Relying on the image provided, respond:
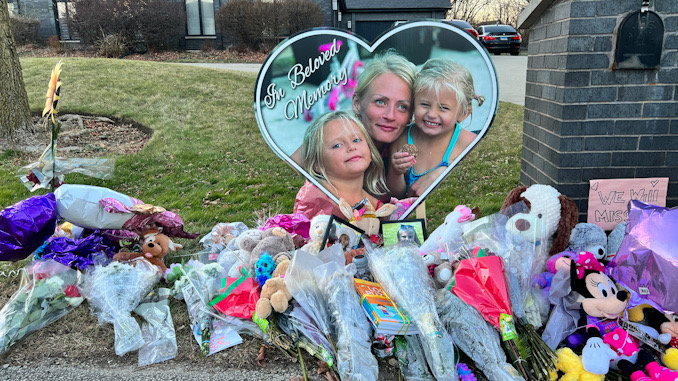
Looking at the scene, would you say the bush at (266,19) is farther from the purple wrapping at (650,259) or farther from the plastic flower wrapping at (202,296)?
the purple wrapping at (650,259)

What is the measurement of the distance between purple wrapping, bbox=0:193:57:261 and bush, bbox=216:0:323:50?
18.6 m

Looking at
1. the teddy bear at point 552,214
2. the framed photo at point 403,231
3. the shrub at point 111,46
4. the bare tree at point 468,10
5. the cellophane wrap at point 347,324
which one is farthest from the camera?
the bare tree at point 468,10

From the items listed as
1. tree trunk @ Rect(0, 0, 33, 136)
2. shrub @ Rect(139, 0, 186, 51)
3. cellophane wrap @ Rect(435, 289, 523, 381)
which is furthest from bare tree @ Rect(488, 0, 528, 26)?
cellophane wrap @ Rect(435, 289, 523, 381)

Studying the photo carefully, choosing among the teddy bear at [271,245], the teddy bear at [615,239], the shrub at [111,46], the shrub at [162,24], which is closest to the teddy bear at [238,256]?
the teddy bear at [271,245]

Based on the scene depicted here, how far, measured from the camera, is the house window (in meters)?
24.0

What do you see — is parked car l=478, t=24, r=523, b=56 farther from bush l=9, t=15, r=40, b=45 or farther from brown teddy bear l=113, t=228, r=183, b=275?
brown teddy bear l=113, t=228, r=183, b=275

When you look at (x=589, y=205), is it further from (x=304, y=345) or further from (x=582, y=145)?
(x=304, y=345)

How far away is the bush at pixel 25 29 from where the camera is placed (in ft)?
68.0

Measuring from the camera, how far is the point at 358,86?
356 centimetres

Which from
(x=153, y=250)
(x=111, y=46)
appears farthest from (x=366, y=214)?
(x=111, y=46)

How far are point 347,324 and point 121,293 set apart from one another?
57.7 inches

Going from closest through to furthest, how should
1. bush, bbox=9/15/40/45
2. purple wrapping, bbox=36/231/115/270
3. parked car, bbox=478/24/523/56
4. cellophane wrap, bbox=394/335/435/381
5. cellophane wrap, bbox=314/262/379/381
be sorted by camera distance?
cellophane wrap, bbox=314/262/379/381 → cellophane wrap, bbox=394/335/435/381 → purple wrapping, bbox=36/231/115/270 → bush, bbox=9/15/40/45 → parked car, bbox=478/24/523/56

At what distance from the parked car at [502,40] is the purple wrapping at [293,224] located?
20558 millimetres

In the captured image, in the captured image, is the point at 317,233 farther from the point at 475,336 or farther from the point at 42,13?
the point at 42,13
